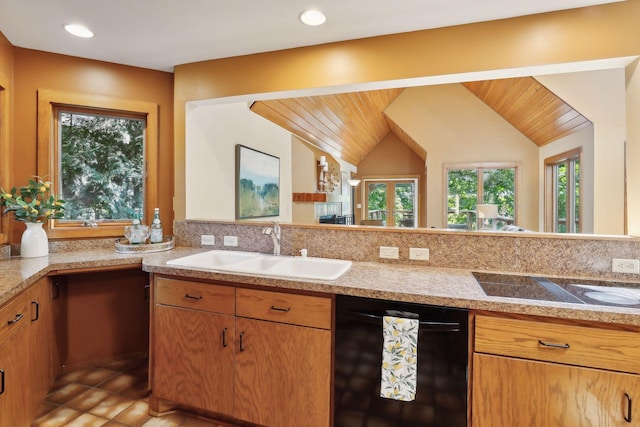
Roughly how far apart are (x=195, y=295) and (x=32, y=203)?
4.05 feet

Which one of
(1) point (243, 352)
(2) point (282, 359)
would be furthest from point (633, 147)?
(1) point (243, 352)

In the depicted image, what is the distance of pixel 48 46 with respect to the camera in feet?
6.84

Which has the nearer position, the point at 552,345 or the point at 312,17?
the point at 552,345

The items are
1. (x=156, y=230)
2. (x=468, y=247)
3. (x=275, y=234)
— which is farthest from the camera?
(x=156, y=230)

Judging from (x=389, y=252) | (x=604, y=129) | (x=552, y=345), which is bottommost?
(x=552, y=345)

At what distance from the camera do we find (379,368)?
→ 4.59 feet

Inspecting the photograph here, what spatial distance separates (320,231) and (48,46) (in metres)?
2.20

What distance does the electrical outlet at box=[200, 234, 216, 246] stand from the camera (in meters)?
2.39

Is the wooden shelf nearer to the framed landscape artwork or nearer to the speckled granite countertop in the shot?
the framed landscape artwork

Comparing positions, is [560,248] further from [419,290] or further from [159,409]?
[159,409]

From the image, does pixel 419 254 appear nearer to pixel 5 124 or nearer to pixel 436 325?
pixel 436 325

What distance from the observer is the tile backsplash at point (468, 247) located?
5.37 feet

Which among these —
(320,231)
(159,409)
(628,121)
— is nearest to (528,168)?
(628,121)

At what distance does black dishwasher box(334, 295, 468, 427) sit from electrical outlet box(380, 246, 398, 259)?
0.58 m
